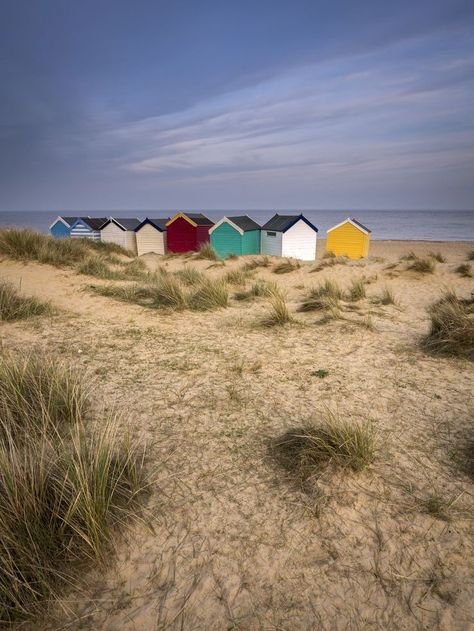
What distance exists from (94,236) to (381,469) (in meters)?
21.2

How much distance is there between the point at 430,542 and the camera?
7.47ft

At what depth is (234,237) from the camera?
17.6 metres

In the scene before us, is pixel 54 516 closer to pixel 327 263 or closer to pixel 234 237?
pixel 327 263

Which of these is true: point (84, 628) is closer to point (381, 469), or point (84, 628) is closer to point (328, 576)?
point (328, 576)

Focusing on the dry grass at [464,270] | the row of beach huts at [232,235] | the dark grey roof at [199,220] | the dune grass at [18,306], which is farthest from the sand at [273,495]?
the dark grey roof at [199,220]

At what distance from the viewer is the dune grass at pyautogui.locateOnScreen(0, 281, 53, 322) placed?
6176 millimetres

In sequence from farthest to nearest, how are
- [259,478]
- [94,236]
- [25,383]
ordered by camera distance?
[94,236], [25,383], [259,478]

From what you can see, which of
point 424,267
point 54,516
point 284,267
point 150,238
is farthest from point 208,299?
point 150,238

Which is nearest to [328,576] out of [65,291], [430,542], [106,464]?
[430,542]

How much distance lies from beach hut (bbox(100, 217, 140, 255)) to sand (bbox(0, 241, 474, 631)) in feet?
51.5

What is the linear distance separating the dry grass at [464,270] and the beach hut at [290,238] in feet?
22.1

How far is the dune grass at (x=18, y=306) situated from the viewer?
20.3 feet

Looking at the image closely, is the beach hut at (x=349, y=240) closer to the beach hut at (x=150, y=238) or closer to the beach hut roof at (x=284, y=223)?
the beach hut roof at (x=284, y=223)

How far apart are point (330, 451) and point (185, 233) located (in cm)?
1850
